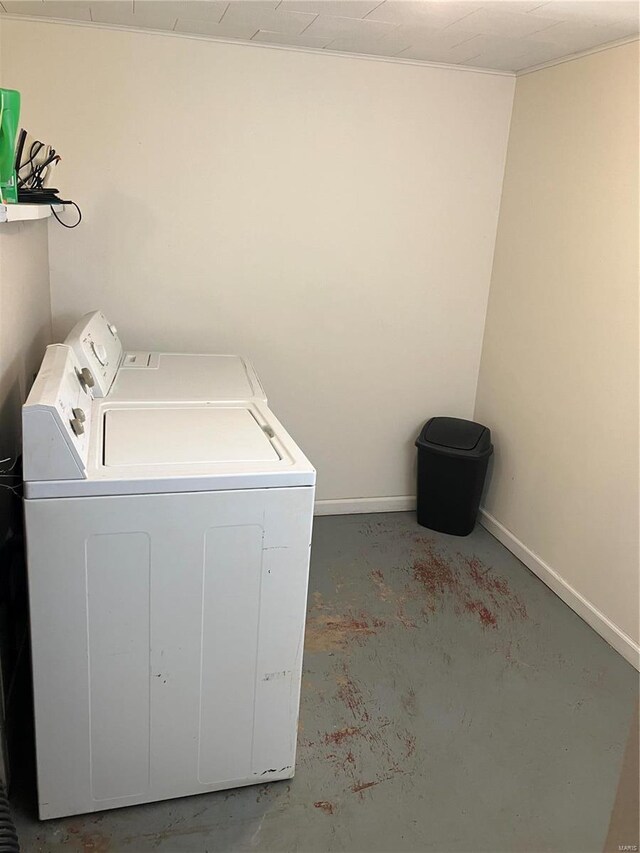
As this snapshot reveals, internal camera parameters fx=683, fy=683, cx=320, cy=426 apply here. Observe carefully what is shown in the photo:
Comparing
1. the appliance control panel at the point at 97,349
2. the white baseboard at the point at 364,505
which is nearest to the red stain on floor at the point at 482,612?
the white baseboard at the point at 364,505

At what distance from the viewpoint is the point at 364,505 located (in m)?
3.65

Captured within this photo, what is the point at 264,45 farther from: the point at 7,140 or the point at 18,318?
the point at 18,318

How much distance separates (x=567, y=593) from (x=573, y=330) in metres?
1.12

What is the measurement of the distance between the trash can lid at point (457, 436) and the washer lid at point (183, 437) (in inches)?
56.5

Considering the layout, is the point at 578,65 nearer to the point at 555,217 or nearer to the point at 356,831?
the point at 555,217

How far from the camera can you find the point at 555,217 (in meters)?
2.96

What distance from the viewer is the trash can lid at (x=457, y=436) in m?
3.31

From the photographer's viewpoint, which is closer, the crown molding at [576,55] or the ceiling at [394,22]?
the ceiling at [394,22]

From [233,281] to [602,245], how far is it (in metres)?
1.57

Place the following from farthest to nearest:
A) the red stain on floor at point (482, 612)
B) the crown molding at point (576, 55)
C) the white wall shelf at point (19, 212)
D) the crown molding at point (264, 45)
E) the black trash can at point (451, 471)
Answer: the black trash can at point (451, 471)
the red stain on floor at point (482, 612)
the crown molding at point (264, 45)
the crown molding at point (576, 55)
the white wall shelf at point (19, 212)

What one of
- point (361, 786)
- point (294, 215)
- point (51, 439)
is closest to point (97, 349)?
point (51, 439)

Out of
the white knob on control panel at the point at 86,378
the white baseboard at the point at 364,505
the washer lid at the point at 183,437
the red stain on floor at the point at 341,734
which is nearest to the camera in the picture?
the washer lid at the point at 183,437

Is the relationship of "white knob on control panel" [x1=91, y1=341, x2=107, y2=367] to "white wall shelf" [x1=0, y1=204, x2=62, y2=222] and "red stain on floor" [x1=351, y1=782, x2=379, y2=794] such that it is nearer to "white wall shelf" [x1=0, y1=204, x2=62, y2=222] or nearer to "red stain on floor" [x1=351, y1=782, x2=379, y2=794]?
"white wall shelf" [x1=0, y1=204, x2=62, y2=222]

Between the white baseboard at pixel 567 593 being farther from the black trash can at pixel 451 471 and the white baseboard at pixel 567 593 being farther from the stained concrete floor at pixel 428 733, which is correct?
the black trash can at pixel 451 471
